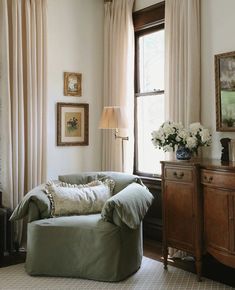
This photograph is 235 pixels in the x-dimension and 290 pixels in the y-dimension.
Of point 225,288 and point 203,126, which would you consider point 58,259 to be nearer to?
point 225,288

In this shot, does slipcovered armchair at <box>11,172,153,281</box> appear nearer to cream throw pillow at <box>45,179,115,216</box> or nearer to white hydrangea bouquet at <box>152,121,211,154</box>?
cream throw pillow at <box>45,179,115,216</box>

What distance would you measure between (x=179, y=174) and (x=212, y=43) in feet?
4.30

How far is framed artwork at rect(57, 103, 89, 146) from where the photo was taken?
4531 mm

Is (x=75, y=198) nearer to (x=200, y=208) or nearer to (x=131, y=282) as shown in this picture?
(x=131, y=282)

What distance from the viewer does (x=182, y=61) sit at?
384 cm

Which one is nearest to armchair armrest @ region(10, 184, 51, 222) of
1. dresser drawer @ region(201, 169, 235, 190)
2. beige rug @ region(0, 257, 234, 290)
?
beige rug @ region(0, 257, 234, 290)

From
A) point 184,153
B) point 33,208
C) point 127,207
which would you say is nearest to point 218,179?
point 184,153

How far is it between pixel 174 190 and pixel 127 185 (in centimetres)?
59

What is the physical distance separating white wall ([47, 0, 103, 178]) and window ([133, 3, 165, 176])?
529 millimetres

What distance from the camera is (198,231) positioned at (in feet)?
10.5

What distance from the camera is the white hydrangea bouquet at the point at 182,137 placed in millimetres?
3387

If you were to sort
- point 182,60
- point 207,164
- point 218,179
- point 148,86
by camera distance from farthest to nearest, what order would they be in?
point 148,86
point 182,60
point 207,164
point 218,179

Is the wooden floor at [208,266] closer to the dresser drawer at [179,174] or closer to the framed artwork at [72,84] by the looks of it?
the dresser drawer at [179,174]

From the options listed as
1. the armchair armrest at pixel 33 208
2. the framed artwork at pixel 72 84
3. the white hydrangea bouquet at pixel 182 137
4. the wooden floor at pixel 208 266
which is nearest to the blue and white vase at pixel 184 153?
the white hydrangea bouquet at pixel 182 137
